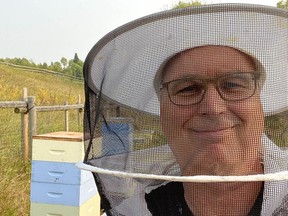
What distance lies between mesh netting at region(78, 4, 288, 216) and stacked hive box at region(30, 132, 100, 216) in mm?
2496

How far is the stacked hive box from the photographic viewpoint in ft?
12.5

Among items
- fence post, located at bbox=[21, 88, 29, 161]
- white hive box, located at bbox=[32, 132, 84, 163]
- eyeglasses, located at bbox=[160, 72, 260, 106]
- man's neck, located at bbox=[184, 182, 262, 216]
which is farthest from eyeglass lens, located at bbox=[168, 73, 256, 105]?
fence post, located at bbox=[21, 88, 29, 161]

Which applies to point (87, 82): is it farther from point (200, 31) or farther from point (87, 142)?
point (200, 31)

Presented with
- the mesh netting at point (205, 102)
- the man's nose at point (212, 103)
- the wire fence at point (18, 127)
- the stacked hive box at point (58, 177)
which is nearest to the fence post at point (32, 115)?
the wire fence at point (18, 127)

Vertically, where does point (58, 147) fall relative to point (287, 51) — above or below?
below

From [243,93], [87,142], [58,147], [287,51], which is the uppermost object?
[287,51]

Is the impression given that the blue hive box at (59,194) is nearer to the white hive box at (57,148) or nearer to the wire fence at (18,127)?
the white hive box at (57,148)

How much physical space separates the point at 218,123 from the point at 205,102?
0.07 metres

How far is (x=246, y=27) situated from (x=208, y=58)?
0.43 feet

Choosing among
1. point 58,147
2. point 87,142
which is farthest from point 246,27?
point 58,147

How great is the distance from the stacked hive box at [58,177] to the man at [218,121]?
2.68m

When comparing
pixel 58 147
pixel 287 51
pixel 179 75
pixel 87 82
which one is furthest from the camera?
pixel 58 147

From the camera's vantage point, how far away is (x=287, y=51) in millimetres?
1098

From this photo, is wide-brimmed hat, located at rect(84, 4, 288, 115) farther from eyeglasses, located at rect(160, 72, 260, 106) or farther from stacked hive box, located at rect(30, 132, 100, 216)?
stacked hive box, located at rect(30, 132, 100, 216)
